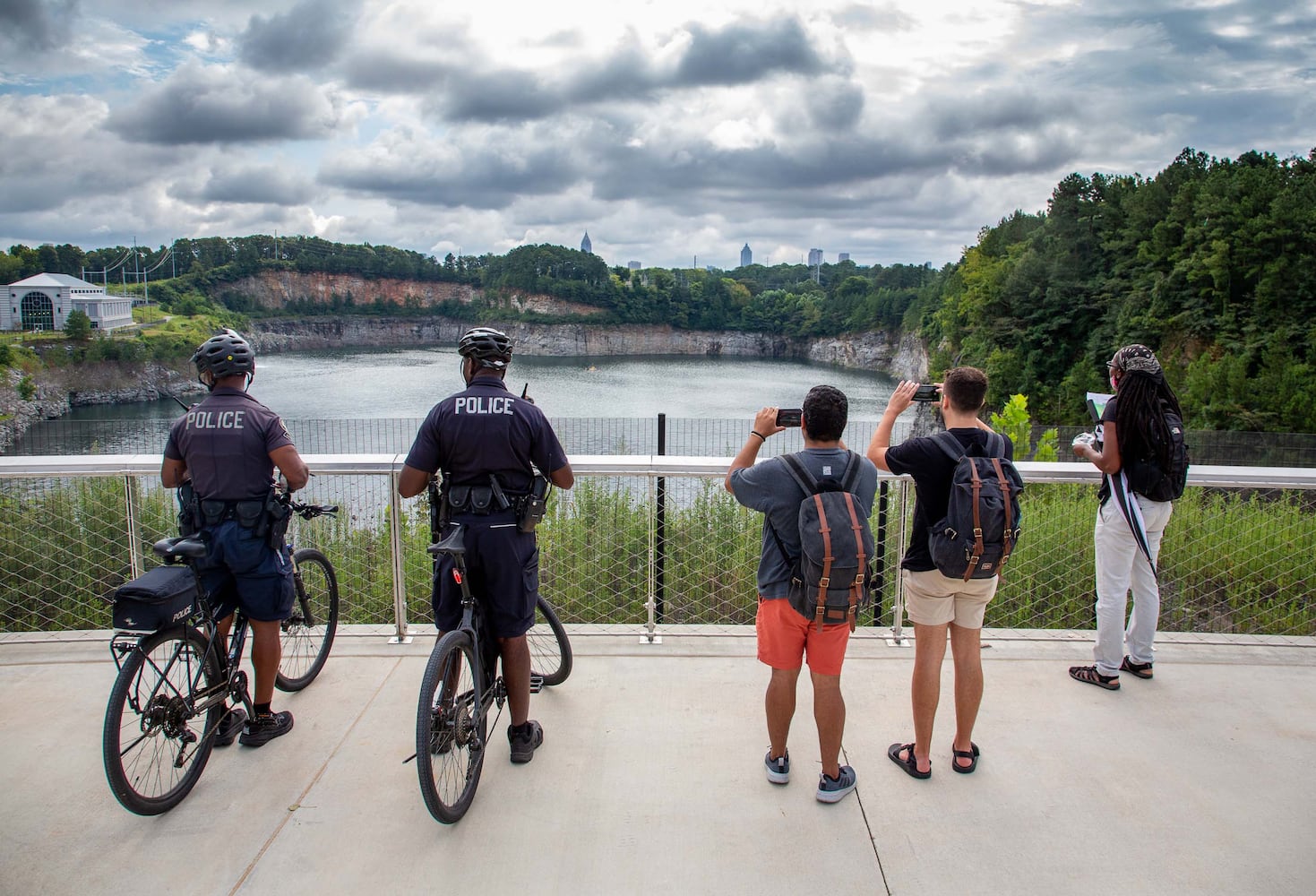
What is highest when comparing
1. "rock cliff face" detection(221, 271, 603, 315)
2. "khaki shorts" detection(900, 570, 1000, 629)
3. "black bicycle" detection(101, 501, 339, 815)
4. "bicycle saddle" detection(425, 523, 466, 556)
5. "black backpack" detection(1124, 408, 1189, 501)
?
"rock cliff face" detection(221, 271, 603, 315)

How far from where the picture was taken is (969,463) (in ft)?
10.2

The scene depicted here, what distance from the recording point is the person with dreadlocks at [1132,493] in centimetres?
386

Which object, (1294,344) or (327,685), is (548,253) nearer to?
(1294,344)

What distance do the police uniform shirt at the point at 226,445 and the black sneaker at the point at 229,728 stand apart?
99 cm

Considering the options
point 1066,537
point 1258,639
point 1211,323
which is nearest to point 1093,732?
point 1258,639

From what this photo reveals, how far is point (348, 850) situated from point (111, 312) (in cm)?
11225

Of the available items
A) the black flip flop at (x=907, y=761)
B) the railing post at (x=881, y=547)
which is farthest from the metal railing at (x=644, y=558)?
the black flip flop at (x=907, y=761)

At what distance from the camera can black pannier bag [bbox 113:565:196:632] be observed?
2910mm

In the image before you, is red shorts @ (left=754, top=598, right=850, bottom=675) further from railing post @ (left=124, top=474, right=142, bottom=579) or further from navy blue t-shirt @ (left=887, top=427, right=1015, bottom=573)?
railing post @ (left=124, top=474, right=142, bottom=579)

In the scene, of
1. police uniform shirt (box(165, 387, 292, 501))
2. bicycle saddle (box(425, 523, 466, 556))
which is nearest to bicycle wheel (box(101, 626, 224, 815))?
police uniform shirt (box(165, 387, 292, 501))

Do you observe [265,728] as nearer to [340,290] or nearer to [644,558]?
[644,558]

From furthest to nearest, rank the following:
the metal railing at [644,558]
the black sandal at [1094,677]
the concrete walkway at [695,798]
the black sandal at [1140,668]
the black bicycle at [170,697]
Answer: the metal railing at [644,558]
the black sandal at [1140,668]
the black sandal at [1094,677]
the black bicycle at [170,697]
the concrete walkway at [695,798]

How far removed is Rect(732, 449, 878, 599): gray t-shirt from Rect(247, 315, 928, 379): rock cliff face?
309 feet

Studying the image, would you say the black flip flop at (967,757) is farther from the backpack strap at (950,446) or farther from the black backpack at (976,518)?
the backpack strap at (950,446)
